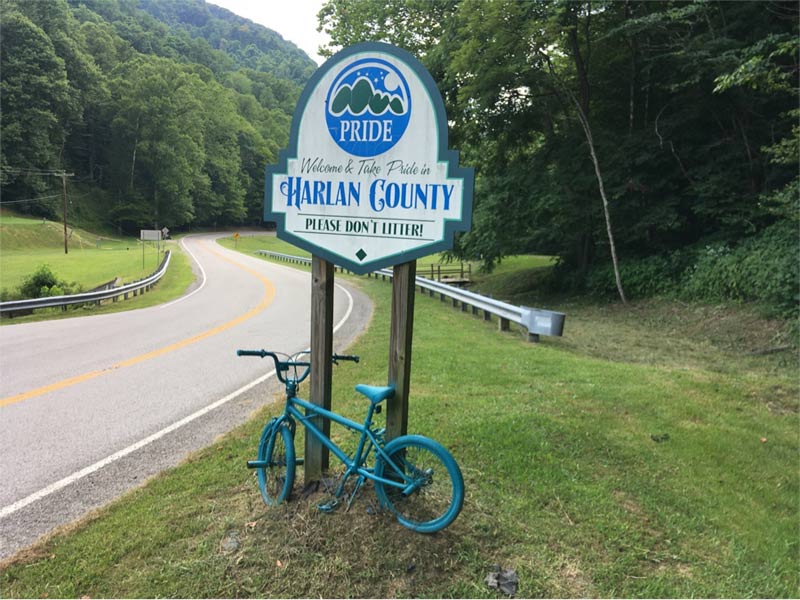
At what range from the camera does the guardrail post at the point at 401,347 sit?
10.4 feet

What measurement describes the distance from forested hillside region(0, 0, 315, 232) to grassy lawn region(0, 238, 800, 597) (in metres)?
61.6

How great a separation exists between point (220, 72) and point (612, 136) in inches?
4401

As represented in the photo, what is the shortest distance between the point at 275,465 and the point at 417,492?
3.29ft

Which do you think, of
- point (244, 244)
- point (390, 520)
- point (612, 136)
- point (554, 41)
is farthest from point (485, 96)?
point (244, 244)

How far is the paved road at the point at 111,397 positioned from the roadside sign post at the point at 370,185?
2.21 m

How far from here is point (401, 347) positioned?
3.16m

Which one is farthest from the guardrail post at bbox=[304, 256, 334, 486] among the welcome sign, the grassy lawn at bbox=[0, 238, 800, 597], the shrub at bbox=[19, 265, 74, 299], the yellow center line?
the shrub at bbox=[19, 265, 74, 299]

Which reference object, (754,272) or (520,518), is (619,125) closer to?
(754,272)

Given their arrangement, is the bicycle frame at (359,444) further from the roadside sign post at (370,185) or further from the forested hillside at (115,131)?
the forested hillside at (115,131)

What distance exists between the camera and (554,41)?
1656 cm

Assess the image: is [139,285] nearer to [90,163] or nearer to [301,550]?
[301,550]

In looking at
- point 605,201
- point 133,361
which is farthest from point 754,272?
point 133,361

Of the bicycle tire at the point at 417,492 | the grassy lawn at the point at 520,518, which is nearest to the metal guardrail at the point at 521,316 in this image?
the grassy lawn at the point at 520,518

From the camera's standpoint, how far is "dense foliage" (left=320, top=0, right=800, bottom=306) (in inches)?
554
